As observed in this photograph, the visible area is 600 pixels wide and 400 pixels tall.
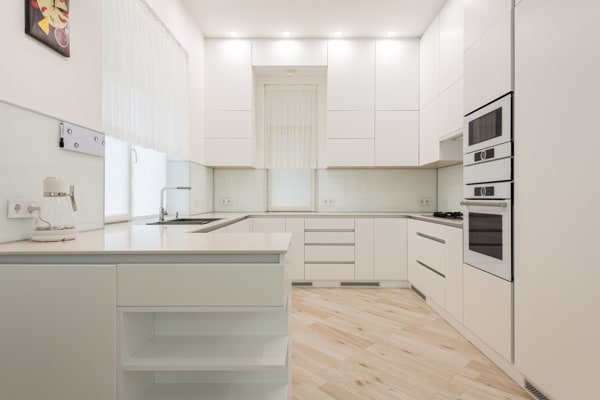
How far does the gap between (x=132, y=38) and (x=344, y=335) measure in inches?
105

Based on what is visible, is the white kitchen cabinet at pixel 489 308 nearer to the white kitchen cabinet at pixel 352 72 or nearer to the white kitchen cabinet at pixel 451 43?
the white kitchen cabinet at pixel 451 43

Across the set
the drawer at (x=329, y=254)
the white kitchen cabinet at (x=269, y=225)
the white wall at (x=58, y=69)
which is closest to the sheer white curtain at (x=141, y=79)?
the white wall at (x=58, y=69)

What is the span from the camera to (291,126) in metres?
4.27

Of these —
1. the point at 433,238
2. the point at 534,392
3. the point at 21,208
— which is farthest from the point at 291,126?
the point at 534,392

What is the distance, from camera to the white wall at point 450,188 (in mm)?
3548

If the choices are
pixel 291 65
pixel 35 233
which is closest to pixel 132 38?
pixel 35 233

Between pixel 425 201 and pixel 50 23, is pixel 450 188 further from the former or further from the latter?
pixel 50 23

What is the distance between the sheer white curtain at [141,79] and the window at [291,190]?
58.2 inches

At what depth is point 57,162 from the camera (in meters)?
1.64

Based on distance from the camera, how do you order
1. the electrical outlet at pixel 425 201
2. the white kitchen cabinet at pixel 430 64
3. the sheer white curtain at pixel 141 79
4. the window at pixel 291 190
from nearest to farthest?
the sheer white curtain at pixel 141 79 < the white kitchen cabinet at pixel 430 64 < the electrical outlet at pixel 425 201 < the window at pixel 291 190

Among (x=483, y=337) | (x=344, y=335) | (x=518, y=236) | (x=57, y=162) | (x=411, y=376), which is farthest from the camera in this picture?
(x=344, y=335)

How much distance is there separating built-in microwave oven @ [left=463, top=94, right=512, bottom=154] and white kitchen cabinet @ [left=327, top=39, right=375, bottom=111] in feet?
5.33

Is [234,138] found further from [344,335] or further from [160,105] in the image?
[344,335]

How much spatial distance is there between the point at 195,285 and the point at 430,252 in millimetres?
2517
